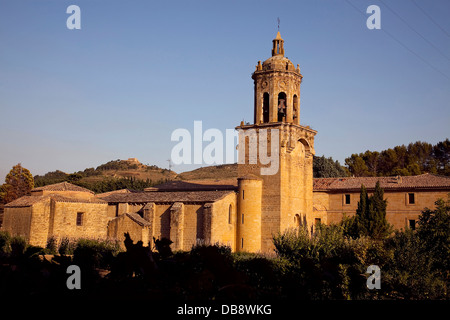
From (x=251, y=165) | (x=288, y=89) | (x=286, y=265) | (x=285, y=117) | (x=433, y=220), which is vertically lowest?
(x=286, y=265)

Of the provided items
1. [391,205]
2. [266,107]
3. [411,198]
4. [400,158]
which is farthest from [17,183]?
[400,158]

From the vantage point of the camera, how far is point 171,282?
3500 millimetres

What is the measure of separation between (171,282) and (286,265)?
18518 mm

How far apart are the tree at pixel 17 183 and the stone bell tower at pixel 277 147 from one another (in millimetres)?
29329

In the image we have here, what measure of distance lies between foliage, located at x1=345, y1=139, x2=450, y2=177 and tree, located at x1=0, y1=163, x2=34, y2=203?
4312 centimetres

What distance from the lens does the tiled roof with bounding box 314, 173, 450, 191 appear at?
36125mm

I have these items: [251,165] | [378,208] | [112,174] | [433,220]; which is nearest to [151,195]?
[251,165]

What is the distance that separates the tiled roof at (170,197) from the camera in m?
33.1

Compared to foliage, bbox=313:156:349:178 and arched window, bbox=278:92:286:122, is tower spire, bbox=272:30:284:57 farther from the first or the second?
foliage, bbox=313:156:349:178

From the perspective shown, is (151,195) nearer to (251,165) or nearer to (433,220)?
(251,165)

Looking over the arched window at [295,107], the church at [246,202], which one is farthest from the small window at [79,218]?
the arched window at [295,107]

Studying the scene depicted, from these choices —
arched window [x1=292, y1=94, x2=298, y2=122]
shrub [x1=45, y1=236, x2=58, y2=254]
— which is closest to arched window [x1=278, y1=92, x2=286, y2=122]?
arched window [x1=292, y1=94, x2=298, y2=122]
